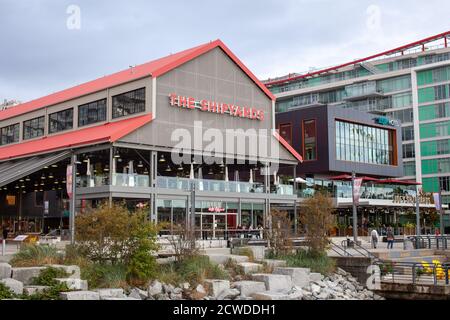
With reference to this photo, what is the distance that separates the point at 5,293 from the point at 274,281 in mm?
11753

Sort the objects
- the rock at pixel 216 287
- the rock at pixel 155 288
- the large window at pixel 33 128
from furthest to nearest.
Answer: the large window at pixel 33 128 → the rock at pixel 216 287 → the rock at pixel 155 288

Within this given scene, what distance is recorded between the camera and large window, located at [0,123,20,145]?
6072cm

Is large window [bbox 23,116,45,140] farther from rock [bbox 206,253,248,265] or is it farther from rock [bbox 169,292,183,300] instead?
rock [bbox 169,292,183,300]

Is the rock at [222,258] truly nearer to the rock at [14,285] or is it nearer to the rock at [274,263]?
the rock at [274,263]

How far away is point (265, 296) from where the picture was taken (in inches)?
970

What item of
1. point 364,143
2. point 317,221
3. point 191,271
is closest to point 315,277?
point 317,221

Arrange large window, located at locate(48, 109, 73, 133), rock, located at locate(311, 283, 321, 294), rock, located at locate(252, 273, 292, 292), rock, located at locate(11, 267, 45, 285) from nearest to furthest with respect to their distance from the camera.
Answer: rock, located at locate(11, 267, 45, 285) → rock, located at locate(252, 273, 292, 292) → rock, located at locate(311, 283, 321, 294) → large window, located at locate(48, 109, 73, 133)

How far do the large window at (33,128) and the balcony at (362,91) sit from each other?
226 feet

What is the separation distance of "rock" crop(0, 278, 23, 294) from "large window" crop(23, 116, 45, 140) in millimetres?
37752

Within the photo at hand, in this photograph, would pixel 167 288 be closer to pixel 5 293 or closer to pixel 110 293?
pixel 110 293

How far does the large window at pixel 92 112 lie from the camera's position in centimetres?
5016

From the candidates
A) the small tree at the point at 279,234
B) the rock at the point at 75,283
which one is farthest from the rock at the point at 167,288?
the small tree at the point at 279,234

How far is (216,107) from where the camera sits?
4988cm

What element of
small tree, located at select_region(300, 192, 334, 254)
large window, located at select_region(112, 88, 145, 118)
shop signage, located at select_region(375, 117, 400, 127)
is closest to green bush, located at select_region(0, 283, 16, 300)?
small tree, located at select_region(300, 192, 334, 254)
